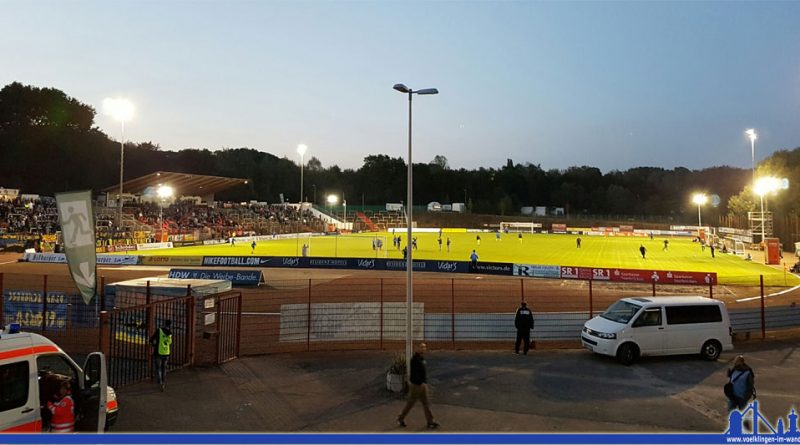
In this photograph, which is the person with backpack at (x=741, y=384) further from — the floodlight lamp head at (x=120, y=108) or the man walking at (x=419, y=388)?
the floodlight lamp head at (x=120, y=108)

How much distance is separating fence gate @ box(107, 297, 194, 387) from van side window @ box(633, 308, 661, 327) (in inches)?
511

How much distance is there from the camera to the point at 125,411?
1028cm

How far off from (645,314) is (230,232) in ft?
220

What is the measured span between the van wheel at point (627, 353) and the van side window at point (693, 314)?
1509 mm

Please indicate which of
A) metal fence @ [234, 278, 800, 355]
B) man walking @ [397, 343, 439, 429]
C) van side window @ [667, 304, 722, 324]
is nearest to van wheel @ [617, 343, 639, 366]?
van side window @ [667, 304, 722, 324]

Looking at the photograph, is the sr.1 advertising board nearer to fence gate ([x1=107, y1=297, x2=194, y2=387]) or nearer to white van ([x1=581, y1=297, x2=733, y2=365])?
white van ([x1=581, y1=297, x2=733, y2=365])

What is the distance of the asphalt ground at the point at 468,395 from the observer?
32.4ft

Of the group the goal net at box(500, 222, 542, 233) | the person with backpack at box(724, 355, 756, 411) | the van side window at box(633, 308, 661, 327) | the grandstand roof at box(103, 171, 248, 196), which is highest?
the grandstand roof at box(103, 171, 248, 196)

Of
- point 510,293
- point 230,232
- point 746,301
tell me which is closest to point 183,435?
point 510,293

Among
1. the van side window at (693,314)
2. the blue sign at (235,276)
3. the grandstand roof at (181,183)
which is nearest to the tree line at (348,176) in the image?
the grandstand roof at (181,183)

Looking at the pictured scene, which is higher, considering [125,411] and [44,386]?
[44,386]

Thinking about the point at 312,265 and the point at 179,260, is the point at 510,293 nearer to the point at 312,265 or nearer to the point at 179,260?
the point at 312,265

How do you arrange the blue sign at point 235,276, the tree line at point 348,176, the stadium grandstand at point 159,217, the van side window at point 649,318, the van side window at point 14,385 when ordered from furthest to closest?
the tree line at point 348,176 → the stadium grandstand at point 159,217 → the blue sign at point 235,276 → the van side window at point 649,318 → the van side window at point 14,385

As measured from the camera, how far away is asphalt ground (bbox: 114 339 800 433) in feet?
32.4
